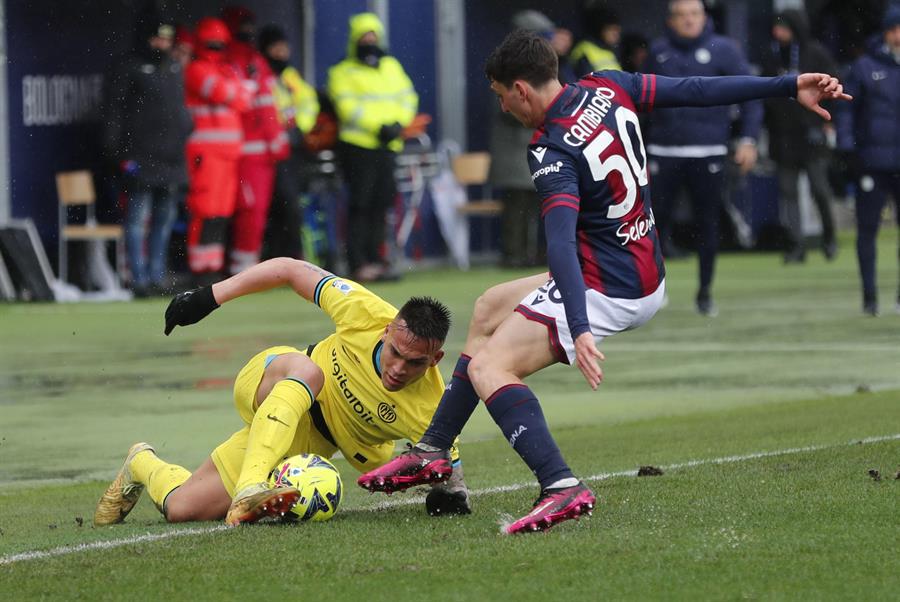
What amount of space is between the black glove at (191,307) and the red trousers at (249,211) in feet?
40.4

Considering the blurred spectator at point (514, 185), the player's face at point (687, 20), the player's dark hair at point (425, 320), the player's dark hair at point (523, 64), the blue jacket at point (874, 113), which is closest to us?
the player's dark hair at point (523, 64)

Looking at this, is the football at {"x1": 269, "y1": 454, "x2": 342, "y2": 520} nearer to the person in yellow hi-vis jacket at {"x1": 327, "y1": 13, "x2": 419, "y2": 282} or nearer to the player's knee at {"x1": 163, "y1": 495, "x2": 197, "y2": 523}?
the player's knee at {"x1": 163, "y1": 495, "x2": 197, "y2": 523}

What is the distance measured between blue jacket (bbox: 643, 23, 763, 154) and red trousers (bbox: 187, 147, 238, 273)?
16.3 ft

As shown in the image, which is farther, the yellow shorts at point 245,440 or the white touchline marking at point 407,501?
the yellow shorts at point 245,440

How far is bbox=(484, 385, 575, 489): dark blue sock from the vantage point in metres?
6.29

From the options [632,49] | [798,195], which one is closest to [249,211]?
[632,49]

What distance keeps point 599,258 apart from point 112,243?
13.4 meters

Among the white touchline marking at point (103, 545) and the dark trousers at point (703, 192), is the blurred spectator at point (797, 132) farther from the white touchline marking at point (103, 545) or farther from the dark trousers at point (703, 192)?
the white touchline marking at point (103, 545)

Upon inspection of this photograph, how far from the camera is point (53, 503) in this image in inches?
302

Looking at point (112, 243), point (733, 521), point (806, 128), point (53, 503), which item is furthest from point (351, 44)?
point (733, 521)

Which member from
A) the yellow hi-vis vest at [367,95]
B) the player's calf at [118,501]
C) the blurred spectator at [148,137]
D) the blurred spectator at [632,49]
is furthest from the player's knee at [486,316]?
the blurred spectator at [632,49]

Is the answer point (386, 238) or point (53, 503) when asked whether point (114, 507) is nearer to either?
point (53, 503)

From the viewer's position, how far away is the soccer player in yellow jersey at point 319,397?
22.0 ft

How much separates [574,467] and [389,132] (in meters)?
12.1
